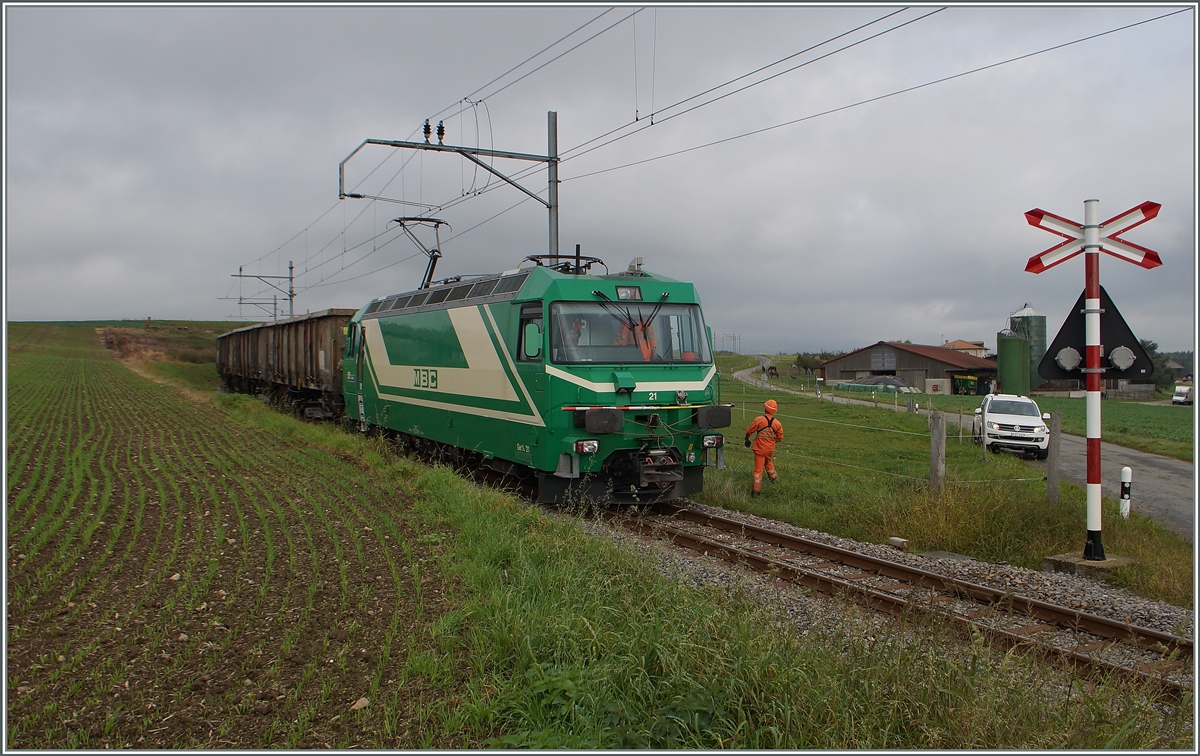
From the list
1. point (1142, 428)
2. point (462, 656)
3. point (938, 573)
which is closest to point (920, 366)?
point (1142, 428)

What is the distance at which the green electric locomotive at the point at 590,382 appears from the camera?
9.62m

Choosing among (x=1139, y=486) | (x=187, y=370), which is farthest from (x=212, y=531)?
(x=187, y=370)

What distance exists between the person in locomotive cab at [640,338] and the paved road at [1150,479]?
545cm

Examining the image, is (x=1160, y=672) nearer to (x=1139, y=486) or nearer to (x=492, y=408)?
(x=492, y=408)

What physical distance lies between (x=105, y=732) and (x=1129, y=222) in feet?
28.7

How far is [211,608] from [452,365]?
7132 mm

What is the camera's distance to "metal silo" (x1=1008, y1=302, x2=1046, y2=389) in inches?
315

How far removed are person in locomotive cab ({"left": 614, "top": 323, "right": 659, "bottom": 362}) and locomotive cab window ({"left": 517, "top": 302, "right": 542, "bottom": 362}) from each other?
107 cm

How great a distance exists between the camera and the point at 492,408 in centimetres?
1114

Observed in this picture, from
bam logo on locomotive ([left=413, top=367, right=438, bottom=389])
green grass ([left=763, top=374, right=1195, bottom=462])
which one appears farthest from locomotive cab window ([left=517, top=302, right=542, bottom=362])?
green grass ([left=763, top=374, right=1195, bottom=462])

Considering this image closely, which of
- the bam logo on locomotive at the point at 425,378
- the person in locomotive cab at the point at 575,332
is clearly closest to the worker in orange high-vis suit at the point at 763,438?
the person in locomotive cab at the point at 575,332

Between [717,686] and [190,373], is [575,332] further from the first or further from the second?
[190,373]

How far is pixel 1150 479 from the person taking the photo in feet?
59.1

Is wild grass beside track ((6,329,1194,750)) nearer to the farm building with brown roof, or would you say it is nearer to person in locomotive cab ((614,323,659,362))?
person in locomotive cab ((614,323,659,362))
